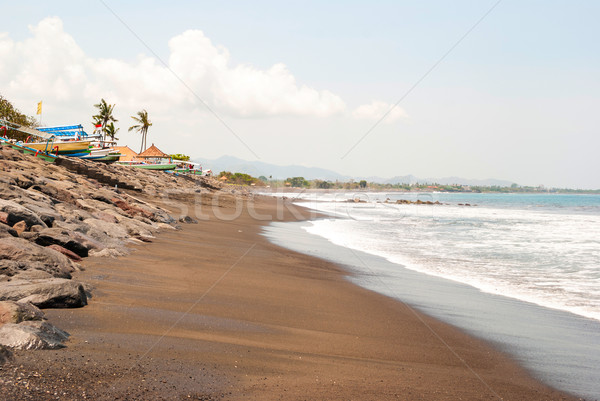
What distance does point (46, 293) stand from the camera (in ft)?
16.1

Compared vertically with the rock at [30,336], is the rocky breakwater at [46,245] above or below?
above

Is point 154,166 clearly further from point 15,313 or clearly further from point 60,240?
point 15,313

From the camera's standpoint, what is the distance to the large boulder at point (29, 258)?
560 centimetres

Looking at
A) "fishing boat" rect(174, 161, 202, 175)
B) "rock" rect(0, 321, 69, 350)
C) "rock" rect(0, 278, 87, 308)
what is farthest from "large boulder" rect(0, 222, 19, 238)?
"fishing boat" rect(174, 161, 202, 175)

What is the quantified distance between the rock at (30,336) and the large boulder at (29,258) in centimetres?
188

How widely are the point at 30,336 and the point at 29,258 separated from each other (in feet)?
8.09

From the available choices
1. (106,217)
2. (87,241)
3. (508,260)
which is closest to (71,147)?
(106,217)

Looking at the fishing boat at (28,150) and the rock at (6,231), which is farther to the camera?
the fishing boat at (28,150)

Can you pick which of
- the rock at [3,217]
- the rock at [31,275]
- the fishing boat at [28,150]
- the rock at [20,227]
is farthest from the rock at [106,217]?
the fishing boat at [28,150]

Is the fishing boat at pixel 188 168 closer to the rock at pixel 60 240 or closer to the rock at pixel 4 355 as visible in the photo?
the rock at pixel 60 240

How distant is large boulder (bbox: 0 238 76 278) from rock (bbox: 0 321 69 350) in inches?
74.1

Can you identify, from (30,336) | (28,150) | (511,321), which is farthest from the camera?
(28,150)

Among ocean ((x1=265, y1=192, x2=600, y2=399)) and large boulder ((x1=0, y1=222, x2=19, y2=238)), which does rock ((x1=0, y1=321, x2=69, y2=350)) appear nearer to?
large boulder ((x1=0, y1=222, x2=19, y2=238))

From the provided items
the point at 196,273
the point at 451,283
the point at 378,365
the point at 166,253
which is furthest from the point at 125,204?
the point at 378,365
